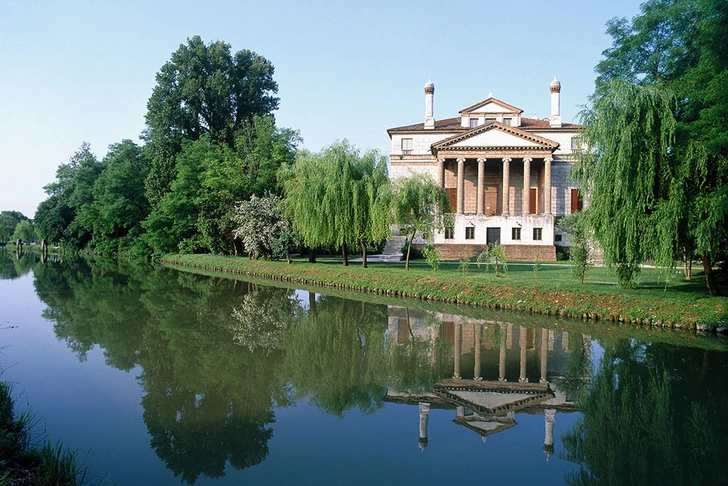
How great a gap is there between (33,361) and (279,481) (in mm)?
7359

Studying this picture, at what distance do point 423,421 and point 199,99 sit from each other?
44.3 metres

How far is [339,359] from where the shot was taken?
11086 millimetres

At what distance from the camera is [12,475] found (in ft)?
16.1

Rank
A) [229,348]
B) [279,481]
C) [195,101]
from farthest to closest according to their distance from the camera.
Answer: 1. [195,101]
2. [229,348]
3. [279,481]

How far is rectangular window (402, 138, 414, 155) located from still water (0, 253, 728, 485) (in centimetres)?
2908

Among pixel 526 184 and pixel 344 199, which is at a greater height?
pixel 526 184

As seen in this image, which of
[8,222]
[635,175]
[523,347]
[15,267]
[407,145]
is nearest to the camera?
[523,347]

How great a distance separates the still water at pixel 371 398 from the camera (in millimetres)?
6109

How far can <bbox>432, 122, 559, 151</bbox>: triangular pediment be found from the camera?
37281 mm

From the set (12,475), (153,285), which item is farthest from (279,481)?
(153,285)

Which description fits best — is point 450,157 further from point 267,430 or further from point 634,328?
point 267,430

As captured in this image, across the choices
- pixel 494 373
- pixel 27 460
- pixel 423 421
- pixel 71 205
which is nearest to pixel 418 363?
pixel 494 373

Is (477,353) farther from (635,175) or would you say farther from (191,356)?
(635,175)

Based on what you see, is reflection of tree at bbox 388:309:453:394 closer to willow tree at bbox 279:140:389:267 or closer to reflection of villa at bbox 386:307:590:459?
reflection of villa at bbox 386:307:590:459
